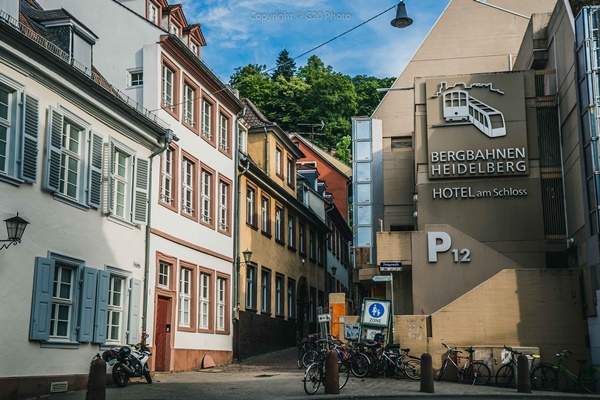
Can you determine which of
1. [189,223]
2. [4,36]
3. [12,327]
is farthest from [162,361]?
[4,36]

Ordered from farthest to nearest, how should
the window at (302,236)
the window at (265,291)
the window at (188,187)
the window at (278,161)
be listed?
the window at (302,236)
the window at (278,161)
the window at (265,291)
the window at (188,187)

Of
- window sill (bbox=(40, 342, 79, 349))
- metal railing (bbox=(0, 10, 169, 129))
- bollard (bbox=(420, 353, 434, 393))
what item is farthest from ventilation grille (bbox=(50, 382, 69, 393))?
bollard (bbox=(420, 353, 434, 393))

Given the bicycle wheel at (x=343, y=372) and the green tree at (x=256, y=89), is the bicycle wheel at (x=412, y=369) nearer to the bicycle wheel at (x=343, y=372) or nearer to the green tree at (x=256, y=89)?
the bicycle wheel at (x=343, y=372)

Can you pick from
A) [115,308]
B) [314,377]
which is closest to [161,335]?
[115,308]

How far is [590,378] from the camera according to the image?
19469mm

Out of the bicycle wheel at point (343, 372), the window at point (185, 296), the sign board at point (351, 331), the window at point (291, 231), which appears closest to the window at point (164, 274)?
the window at point (185, 296)

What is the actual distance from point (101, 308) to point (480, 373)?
9.53 m

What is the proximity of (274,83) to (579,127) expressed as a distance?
38.7 m

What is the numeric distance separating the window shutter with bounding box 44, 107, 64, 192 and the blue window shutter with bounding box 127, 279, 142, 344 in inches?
172

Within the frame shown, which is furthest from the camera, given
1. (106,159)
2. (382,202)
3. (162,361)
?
(382,202)

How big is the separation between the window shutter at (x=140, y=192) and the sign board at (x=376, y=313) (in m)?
6.44

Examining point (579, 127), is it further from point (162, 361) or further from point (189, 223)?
point (162, 361)

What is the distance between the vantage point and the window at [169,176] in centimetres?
2330

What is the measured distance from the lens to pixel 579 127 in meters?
23.0
